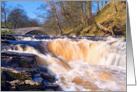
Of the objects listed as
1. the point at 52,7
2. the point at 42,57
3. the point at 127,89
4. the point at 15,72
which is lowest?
the point at 127,89

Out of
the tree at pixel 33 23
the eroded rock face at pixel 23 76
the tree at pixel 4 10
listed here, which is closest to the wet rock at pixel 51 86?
the eroded rock face at pixel 23 76

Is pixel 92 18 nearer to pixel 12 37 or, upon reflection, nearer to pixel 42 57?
pixel 42 57

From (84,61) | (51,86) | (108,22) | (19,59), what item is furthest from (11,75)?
(108,22)

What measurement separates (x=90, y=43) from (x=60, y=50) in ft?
2.08

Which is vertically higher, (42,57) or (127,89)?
(42,57)

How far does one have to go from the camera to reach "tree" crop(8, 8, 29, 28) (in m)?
3.52

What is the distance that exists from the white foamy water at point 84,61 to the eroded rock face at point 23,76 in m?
0.13

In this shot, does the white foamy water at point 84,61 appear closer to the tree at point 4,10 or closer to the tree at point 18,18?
the tree at point 18,18

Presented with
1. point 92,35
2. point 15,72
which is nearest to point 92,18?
point 92,35

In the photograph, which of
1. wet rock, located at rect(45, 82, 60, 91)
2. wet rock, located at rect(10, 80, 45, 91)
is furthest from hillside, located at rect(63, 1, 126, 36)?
wet rock, located at rect(10, 80, 45, 91)

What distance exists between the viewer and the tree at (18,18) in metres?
3.52

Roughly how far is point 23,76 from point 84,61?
124 centimetres

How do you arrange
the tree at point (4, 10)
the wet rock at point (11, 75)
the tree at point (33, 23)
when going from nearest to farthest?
the wet rock at point (11, 75)
the tree at point (4, 10)
the tree at point (33, 23)

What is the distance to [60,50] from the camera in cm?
353
